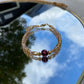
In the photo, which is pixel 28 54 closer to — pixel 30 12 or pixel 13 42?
pixel 13 42

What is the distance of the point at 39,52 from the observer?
6375 millimetres

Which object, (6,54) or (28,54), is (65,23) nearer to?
(28,54)

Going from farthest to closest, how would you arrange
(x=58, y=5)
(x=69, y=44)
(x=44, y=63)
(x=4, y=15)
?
Answer: (x=58, y=5)
(x=4, y=15)
(x=69, y=44)
(x=44, y=63)

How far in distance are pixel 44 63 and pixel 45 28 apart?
1849 mm

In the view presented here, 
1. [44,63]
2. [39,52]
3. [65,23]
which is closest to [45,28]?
[65,23]

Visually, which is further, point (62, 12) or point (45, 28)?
point (62, 12)

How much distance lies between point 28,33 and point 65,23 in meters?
1.75

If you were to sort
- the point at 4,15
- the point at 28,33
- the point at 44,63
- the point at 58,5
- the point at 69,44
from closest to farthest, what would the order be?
the point at 44,63 → the point at 69,44 → the point at 28,33 → the point at 4,15 → the point at 58,5

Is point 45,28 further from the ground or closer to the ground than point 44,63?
further from the ground

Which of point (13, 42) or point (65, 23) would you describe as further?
point (65, 23)

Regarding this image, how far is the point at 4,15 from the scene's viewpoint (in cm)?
789

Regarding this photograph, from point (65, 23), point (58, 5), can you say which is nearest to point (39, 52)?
point (65, 23)

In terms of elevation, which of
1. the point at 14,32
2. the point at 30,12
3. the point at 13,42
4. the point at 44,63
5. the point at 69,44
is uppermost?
the point at 30,12

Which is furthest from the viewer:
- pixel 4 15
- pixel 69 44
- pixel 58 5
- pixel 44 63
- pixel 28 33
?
pixel 58 5
